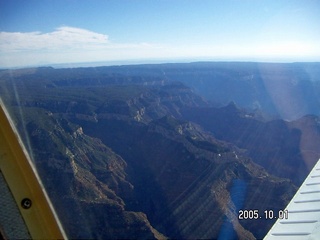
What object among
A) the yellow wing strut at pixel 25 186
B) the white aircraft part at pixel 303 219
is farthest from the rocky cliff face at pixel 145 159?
the white aircraft part at pixel 303 219

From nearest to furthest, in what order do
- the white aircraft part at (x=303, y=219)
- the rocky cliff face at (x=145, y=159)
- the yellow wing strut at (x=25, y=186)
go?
the yellow wing strut at (x=25, y=186)
the white aircraft part at (x=303, y=219)
the rocky cliff face at (x=145, y=159)

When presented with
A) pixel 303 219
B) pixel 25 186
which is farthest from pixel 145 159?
pixel 25 186

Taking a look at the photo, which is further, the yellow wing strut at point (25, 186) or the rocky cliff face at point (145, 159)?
the rocky cliff face at point (145, 159)

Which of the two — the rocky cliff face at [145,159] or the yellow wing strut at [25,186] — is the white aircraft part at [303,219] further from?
the yellow wing strut at [25,186]

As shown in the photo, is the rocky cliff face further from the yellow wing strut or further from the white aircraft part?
the white aircraft part

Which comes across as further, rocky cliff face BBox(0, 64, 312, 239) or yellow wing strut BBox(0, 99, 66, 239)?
rocky cliff face BBox(0, 64, 312, 239)

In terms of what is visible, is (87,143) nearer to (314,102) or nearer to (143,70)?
(314,102)

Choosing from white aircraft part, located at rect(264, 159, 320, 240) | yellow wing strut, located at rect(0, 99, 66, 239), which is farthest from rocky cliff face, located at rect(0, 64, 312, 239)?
white aircraft part, located at rect(264, 159, 320, 240)

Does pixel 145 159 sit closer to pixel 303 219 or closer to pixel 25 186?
pixel 303 219
